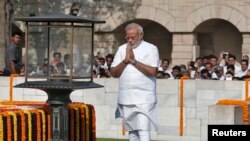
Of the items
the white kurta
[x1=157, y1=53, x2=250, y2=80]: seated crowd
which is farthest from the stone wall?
the white kurta

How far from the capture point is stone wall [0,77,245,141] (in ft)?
61.1

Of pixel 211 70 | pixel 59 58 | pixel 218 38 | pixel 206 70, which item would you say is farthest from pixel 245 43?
pixel 59 58

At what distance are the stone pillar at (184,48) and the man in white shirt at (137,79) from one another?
1682 centimetres

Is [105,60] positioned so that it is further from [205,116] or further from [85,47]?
[85,47]

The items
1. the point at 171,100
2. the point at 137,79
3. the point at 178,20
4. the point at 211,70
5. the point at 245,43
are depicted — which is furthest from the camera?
the point at 178,20

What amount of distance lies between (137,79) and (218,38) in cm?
1845

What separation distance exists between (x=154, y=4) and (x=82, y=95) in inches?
442

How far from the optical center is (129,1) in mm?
30469

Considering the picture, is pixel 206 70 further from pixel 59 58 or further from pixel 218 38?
pixel 218 38

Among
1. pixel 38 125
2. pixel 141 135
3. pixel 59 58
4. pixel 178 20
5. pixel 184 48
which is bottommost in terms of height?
pixel 141 135

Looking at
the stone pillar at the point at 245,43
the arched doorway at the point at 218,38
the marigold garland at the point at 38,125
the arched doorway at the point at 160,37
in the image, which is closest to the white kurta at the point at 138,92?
the marigold garland at the point at 38,125

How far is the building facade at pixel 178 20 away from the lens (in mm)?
29234

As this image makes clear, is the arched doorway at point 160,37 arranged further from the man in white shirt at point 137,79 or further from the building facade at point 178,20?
the man in white shirt at point 137,79

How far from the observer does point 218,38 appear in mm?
30984
